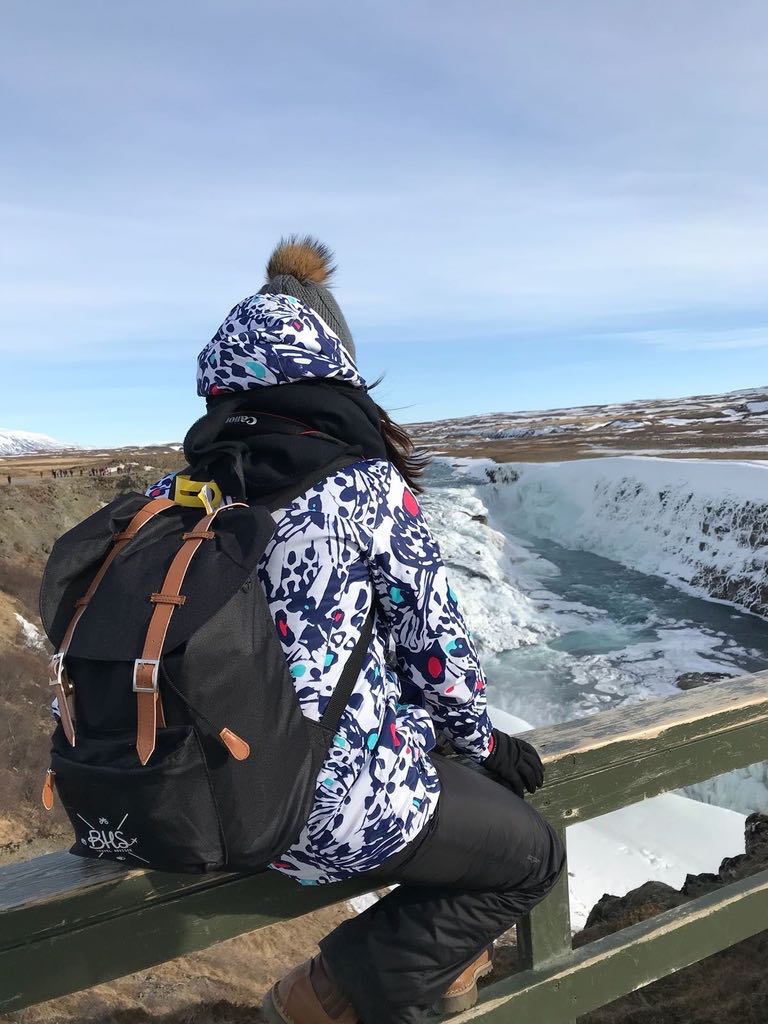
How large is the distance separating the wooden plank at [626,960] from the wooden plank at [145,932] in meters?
0.58

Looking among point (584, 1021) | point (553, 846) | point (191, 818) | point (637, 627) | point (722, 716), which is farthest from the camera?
point (637, 627)

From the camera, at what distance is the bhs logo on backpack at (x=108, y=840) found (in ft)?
4.20

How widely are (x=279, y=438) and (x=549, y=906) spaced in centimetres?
145

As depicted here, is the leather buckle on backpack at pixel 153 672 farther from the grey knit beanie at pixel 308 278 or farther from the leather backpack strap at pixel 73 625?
the grey knit beanie at pixel 308 278

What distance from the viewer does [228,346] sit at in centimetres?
155

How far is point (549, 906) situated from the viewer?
2.04m

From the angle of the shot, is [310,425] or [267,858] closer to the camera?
[267,858]

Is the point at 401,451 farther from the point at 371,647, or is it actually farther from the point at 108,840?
the point at 108,840

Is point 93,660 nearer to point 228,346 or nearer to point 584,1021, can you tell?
point 228,346

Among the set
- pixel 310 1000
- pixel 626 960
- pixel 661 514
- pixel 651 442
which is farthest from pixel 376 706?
pixel 651 442

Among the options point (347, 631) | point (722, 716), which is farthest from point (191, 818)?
point (722, 716)

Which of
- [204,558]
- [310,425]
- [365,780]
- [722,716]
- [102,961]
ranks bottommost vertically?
[102,961]

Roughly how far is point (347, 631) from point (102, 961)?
84 cm

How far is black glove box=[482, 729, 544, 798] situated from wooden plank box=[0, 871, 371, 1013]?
15.8 inches
